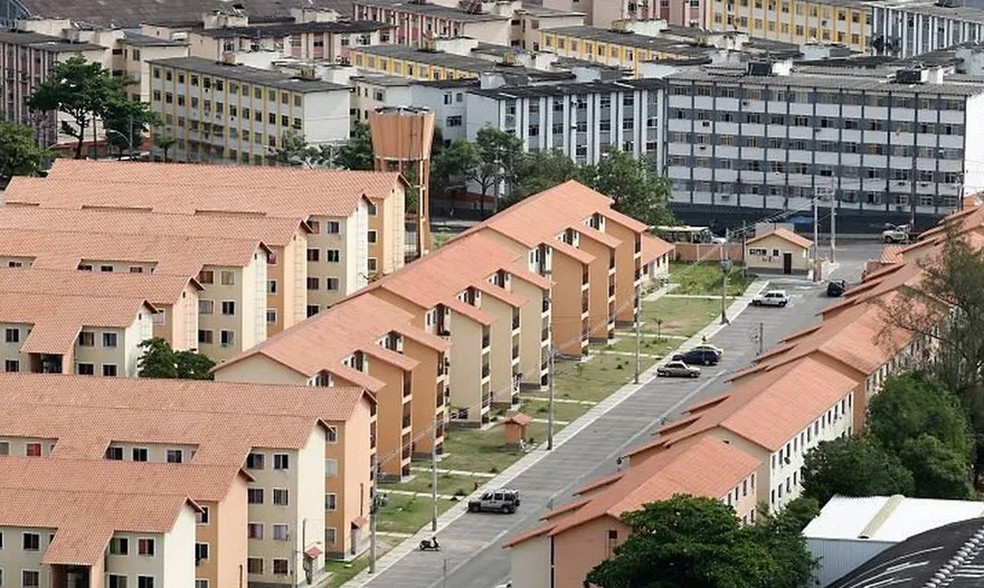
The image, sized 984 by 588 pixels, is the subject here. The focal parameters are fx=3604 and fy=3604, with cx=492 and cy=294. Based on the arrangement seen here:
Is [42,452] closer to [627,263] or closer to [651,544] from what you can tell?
[651,544]

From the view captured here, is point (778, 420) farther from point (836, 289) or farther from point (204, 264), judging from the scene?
point (836, 289)

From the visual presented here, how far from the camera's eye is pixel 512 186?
448 feet

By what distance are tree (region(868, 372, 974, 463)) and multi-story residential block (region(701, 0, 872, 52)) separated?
75614mm

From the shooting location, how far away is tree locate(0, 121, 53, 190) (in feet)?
438

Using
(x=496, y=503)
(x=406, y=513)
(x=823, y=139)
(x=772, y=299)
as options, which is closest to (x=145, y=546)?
(x=406, y=513)

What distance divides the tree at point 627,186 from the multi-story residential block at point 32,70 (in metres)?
27.6

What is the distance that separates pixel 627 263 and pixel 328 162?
2218 cm

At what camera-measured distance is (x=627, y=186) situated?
130m

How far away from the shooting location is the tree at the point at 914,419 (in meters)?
90.2

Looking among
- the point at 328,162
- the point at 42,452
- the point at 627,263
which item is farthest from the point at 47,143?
the point at 42,452

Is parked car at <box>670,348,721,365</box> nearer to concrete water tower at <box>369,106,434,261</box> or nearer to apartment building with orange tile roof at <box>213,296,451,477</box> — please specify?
concrete water tower at <box>369,106,434,261</box>

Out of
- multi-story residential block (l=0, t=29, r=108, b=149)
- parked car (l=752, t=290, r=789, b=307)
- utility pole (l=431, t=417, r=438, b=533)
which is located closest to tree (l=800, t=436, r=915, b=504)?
utility pole (l=431, t=417, r=438, b=533)

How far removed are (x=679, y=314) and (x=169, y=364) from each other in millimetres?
27649

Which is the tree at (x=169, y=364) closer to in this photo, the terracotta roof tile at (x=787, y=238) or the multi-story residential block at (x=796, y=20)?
A: the terracotta roof tile at (x=787, y=238)
